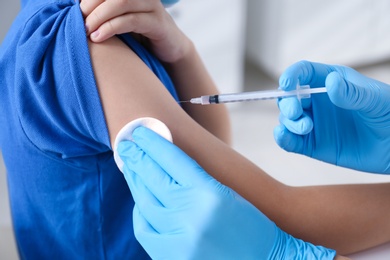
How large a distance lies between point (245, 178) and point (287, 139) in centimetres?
18

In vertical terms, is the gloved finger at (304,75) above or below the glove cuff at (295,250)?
above

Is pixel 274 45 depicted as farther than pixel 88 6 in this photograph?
Yes

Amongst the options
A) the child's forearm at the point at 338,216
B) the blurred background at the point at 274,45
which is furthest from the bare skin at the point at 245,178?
the blurred background at the point at 274,45

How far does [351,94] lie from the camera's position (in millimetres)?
909

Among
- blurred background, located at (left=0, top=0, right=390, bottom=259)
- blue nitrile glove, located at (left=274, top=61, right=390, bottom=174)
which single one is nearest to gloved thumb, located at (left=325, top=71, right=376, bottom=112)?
blue nitrile glove, located at (left=274, top=61, right=390, bottom=174)

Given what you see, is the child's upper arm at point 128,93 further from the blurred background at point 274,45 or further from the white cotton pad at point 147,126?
the blurred background at point 274,45

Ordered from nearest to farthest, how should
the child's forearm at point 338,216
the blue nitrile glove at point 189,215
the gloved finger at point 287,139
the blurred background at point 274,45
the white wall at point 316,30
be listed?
the blue nitrile glove at point 189,215, the child's forearm at point 338,216, the gloved finger at point 287,139, the blurred background at point 274,45, the white wall at point 316,30

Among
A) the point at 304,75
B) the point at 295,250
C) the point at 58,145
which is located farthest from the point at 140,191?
the point at 304,75

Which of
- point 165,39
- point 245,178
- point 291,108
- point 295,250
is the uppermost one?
point 165,39

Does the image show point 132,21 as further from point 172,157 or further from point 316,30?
point 316,30

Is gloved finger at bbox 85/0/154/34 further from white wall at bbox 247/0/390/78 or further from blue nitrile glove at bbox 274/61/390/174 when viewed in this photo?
white wall at bbox 247/0/390/78

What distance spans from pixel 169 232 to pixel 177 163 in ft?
0.37

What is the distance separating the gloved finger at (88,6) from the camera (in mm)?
899

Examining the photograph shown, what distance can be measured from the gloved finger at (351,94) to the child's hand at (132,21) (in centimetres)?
34
